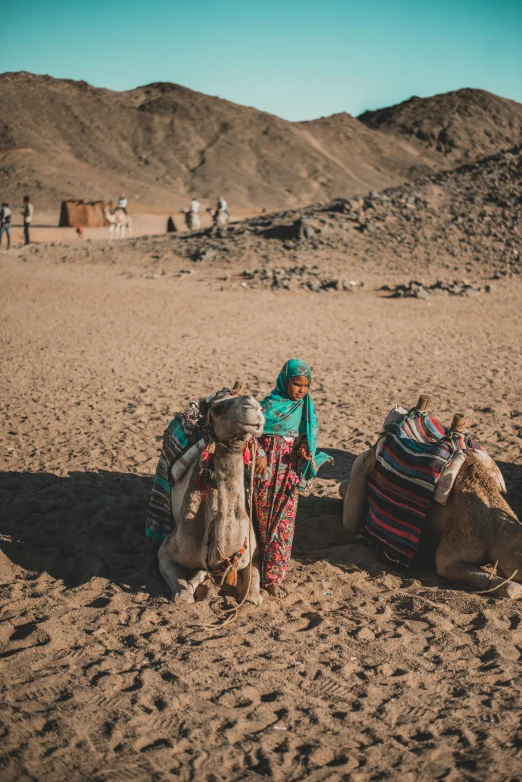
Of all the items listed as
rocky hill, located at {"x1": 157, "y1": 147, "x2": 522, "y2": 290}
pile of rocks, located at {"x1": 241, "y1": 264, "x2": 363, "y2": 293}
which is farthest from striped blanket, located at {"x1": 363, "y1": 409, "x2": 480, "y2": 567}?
rocky hill, located at {"x1": 157, "y1": 147, "x2": 522, "y2": 290}

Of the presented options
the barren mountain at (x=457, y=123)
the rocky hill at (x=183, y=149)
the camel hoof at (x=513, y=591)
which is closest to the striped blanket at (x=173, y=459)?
the camel hoof at (x=513, y=591)

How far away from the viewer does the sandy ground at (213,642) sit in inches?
135

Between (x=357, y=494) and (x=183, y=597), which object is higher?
(x=357, y=494)

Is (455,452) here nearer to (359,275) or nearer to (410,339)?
(410,339)

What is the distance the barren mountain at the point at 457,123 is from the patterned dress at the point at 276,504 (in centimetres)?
8548

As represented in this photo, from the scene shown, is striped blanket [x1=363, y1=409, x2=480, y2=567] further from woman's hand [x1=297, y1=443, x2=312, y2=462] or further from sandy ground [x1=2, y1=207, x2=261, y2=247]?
sandy ground [x1=2, y1=207, x2=261, y2=247]

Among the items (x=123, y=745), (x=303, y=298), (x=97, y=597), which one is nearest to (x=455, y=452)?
(x=97, y=597)

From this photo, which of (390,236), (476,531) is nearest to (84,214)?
(390,236)

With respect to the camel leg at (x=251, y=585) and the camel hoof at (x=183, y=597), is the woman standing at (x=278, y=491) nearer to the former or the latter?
the camel leg at (x=251, y=585)

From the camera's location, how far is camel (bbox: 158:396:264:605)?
4004mm

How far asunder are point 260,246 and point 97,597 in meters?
17.4

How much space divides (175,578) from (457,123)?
100 m

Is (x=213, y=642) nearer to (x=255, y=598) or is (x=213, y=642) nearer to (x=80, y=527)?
(x=255, y=598)

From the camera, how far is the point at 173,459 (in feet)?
16.7
